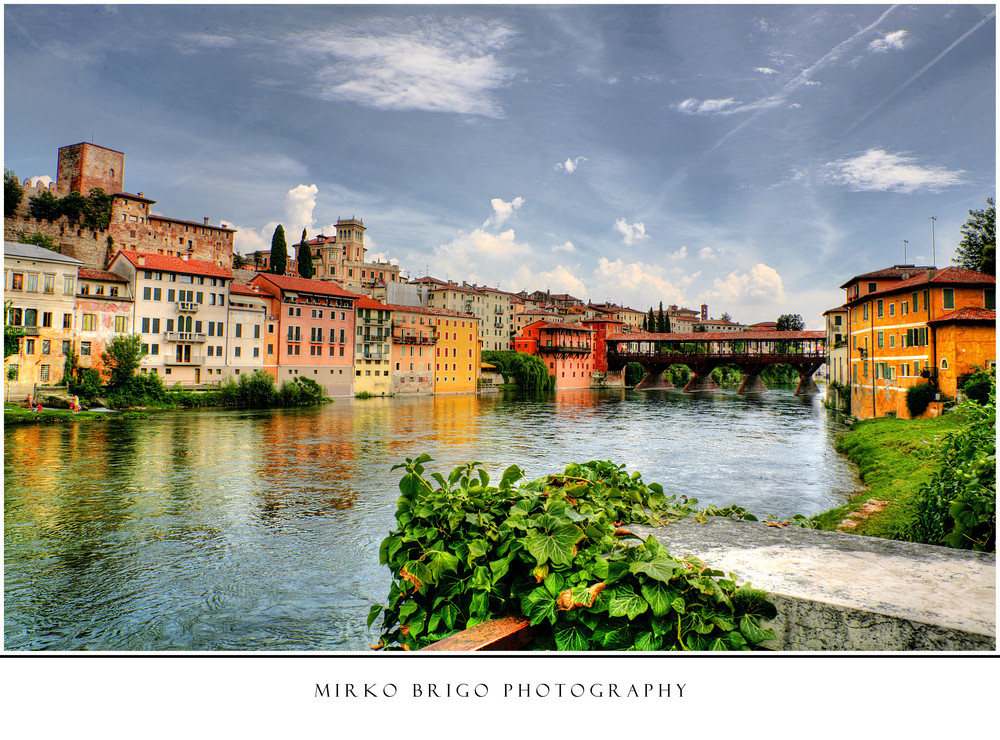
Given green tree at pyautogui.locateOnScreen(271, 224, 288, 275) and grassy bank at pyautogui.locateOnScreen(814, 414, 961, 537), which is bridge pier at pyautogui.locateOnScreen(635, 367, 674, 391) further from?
grassy bank at pyautogui.locateOnScreen(814, 414, 961, 537)

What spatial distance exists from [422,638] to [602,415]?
17619 millimetres

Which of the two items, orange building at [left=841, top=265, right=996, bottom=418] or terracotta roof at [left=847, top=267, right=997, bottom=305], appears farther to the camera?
orange building at [left=841, top=265, right=996, bottom=418]

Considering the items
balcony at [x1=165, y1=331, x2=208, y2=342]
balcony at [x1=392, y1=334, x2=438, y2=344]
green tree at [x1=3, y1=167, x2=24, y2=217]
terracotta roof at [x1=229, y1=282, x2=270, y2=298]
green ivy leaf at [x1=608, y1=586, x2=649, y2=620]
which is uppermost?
terracotta roof at [x1=229, y1=282, x2=270, y2=298]

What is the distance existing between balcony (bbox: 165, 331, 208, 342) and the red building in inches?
124

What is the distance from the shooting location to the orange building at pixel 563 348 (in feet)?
130

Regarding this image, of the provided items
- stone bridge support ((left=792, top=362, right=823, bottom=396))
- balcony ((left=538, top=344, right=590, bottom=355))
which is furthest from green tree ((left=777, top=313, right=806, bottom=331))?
balcony ((left=538, top=344, right=590, bottom=355))

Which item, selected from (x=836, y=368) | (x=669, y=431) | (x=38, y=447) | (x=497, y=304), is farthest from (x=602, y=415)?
(x=497, y=304)

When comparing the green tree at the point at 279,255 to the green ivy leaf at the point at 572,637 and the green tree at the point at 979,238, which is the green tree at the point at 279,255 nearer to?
the green tree at the point at 979,238

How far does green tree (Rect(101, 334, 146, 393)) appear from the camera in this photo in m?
16.6

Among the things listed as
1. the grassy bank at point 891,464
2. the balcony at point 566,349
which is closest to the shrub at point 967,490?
the grassy bank at point 891,464

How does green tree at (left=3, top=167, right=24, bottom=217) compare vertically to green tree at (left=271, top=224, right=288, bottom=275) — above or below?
below

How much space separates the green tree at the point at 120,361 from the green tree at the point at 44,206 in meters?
6.49

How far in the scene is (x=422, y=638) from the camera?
182cm
